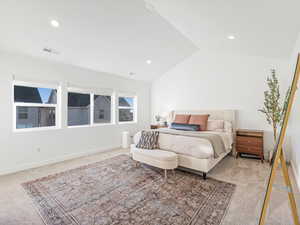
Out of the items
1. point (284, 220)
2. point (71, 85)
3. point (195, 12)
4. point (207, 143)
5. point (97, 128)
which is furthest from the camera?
point (97, 128)

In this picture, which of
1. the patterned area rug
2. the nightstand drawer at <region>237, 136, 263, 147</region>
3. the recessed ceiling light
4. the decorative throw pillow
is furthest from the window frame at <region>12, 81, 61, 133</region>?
the nightstand drawer at <region>237, 136, 263, 147</region>

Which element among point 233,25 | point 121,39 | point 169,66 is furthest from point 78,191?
point 169,66

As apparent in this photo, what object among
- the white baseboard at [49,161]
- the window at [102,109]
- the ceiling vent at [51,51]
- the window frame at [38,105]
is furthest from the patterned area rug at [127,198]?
the ceiling vent at [51,51]

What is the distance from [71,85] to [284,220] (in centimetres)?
457

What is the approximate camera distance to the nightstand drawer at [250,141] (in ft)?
12.4

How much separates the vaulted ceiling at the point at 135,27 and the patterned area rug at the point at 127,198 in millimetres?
2569

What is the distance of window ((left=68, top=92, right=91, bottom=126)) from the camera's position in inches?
162

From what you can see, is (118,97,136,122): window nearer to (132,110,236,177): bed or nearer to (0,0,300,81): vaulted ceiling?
(0,0,300,81): vaulted ceiling

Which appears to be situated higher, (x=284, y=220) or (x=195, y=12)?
(x=195, y=12)

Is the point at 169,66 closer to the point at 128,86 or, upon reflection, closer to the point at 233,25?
the point at 128,86

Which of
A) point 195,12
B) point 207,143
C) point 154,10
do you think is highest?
point 154,10

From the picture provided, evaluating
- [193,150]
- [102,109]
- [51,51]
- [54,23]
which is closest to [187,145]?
[193,150]

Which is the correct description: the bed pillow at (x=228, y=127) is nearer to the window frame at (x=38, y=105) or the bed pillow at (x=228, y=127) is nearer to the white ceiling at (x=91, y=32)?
the white ceiling at (x=91, y=32)

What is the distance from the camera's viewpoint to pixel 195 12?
104 inches
